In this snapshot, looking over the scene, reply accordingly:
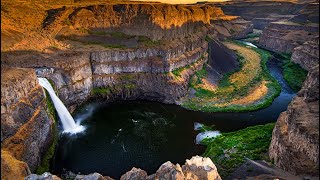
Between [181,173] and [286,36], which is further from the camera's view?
[286,36]

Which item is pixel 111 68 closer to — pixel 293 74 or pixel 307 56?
pixel 293 74

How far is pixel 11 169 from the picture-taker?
33531mm

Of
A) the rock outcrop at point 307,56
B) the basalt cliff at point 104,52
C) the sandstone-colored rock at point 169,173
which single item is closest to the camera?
the sandstone-colored rock at point 169,173

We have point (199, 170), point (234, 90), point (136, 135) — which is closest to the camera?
point (199, 170)

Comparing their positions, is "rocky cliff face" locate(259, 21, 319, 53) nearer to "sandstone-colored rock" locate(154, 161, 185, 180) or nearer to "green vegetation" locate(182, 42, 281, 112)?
"green vegetation" locate(182, 42, 281, 112)

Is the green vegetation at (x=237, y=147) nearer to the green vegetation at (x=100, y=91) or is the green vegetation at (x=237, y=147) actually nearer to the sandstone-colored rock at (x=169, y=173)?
the sandstone-colored rock at (x=169, y=173)

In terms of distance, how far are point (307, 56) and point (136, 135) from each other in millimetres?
60653

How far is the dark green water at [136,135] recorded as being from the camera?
147 feet

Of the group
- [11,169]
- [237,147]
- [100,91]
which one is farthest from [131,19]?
[11,169]

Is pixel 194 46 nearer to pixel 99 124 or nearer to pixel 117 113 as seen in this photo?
pixel 117 113

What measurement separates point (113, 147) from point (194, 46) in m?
43.7

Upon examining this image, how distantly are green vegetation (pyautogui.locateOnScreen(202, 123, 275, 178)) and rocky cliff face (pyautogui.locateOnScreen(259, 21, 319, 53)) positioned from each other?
68004 millimetres

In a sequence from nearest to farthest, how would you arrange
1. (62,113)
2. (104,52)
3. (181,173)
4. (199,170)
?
(181,173), (199,170), (62,113), (104,52)

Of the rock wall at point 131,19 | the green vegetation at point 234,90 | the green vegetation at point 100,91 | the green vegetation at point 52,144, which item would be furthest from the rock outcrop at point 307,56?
the green vegetation at point 52,144
